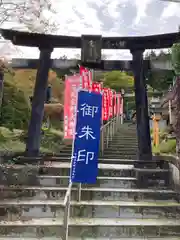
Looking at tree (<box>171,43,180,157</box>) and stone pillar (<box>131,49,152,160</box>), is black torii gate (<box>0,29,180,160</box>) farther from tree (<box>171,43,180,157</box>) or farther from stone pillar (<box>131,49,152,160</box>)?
tree (<box>171,43,180,157</box>)

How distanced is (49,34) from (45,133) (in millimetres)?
6383

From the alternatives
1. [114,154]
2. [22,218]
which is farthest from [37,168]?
[114,154]

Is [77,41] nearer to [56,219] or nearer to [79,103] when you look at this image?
[79,103]

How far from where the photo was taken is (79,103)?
206 inches

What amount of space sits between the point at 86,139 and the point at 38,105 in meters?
2.94

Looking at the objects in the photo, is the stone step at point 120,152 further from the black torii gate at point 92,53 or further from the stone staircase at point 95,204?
the stone staircase at point 95,204

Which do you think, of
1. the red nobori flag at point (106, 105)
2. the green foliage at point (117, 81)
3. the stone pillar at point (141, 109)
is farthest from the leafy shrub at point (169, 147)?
the green foliage at point (117, 81)

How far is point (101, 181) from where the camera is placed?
6.60m

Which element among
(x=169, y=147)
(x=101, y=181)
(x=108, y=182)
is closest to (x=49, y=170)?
(x=101, y=181)

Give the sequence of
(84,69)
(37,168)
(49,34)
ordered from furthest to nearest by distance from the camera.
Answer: (84,69) → (49,34) → (37,168)

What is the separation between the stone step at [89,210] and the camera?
5.48 meters

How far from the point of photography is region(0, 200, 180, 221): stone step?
18.0 feet

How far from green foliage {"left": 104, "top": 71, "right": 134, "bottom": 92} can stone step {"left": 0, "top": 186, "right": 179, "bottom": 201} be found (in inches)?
1189

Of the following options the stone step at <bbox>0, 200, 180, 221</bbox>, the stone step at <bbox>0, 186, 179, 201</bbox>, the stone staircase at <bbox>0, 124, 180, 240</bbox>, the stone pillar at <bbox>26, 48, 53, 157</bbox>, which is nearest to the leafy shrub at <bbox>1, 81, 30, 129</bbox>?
the stone pillar at <bbox>26, 48, 53, 157</bbox>
